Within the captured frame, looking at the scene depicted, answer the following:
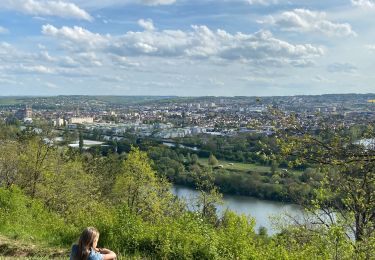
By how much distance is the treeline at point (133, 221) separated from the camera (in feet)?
32.9

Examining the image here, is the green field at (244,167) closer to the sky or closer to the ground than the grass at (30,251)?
closer to the ground

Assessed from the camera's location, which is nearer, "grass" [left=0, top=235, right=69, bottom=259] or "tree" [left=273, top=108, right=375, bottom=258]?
"tree" [left=273, top=108, right=375, bottom=258]

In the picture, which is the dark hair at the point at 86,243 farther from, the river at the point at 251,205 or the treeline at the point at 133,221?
the river at the point at 251,205

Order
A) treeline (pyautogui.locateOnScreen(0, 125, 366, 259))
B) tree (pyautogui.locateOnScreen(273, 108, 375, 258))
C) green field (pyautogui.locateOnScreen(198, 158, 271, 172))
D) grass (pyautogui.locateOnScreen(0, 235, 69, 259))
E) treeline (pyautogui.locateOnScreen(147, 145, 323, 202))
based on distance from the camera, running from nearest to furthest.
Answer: tree (pyautogui.locateOnScreen(273, 108, 375, 258)) → grass (pyautogui.locateOnScreen(0, 235, 69, 259)) → treeline (pyautogui.locateOnScreen(0, 125, 366, 259)) → treeline (pyautogui.locateOnScreen(147, 145, 323, 202)) → green field (pyautogui.locateOnScreen(198, 158, 271, 172))

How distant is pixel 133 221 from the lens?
435 inches

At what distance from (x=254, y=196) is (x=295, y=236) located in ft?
151

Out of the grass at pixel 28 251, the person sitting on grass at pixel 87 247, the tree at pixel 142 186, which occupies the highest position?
the person sitting on grass at pixel 87 247

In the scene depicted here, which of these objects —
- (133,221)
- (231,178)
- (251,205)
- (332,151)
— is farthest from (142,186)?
(231,178)

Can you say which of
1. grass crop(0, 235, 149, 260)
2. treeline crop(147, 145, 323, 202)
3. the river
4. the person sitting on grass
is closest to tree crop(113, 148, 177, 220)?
grass crop(0, 235, 149, 260)

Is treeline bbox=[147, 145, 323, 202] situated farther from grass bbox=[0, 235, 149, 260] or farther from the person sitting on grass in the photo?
the person sitting on grass

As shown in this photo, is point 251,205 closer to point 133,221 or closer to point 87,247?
point 133,221

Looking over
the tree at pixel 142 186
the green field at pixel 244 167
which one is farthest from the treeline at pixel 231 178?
the tree at pixel 142 186

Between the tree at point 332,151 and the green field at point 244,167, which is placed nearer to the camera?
the tree at point 332,151

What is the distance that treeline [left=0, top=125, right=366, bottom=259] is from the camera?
32.9 feet
